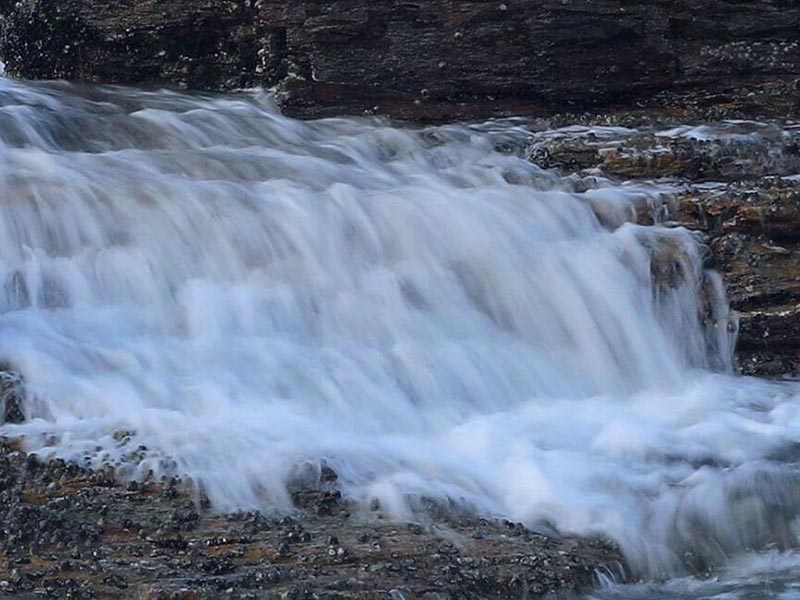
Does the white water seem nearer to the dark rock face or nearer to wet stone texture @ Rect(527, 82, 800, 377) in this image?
wet stone texture @ Rect(527, 82, 800, 377)

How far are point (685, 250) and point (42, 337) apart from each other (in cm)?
333

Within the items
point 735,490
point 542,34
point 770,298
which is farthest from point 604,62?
point 735,490

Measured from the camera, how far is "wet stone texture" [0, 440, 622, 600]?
452 cm

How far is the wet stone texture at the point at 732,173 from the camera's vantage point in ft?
23.4

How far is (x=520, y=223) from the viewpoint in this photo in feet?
25.1

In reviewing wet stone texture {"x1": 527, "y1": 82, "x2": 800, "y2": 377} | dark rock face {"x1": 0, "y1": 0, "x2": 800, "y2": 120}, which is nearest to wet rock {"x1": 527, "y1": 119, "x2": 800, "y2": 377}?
wet stone texture {"x1": 527, "y1": 82, "x2": 800, "y2": 377}

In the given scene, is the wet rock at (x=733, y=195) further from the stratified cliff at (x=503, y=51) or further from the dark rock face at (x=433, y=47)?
the dark rock face at (x=433, y=47)

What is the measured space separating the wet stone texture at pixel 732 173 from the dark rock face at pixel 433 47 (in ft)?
0.80

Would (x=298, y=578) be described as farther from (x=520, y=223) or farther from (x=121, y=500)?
(x=520, y=223)

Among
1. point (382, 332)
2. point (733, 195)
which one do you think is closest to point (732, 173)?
point (733, 195)

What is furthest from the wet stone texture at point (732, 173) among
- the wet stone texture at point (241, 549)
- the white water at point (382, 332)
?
the wet stone texture at point (241, 549)

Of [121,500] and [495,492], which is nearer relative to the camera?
[121,500]

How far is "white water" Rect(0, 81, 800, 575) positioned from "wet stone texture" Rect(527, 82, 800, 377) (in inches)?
5.8

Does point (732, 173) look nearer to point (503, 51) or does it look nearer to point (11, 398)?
point (503, 51)
